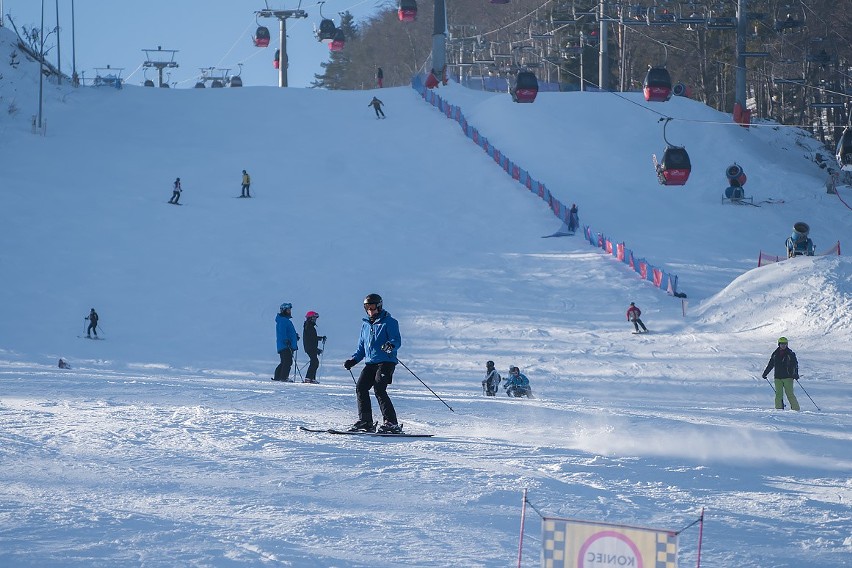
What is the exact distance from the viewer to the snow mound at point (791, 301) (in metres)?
19.7

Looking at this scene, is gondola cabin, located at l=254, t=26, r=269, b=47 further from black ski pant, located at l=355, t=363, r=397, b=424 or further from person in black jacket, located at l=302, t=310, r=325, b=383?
black ski pant, located at l=355, t=363, r=397, b=424

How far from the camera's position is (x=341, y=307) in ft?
80.0

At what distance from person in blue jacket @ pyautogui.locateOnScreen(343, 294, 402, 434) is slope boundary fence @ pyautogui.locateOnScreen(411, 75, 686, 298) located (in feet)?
53.7

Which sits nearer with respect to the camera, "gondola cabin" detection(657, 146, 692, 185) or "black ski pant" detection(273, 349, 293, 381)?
"black ski pant" detection(273, 349, 293, 381)

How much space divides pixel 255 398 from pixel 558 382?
808 centimetres

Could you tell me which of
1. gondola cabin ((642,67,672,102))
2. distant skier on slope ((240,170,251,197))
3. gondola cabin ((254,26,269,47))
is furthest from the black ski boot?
gondola cabin ((254,26,269,47))

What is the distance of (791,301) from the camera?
2080 cm

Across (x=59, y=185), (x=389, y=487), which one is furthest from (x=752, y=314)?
(x=59, y=185)

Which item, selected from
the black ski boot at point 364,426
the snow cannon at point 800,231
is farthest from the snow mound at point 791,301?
the black ski boot at point 364,426

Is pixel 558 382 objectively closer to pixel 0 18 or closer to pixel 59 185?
pixel 59 185

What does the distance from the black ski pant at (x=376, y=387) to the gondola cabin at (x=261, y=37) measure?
50.8 metres

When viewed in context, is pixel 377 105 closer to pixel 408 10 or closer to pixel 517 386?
→ pixel 408 10

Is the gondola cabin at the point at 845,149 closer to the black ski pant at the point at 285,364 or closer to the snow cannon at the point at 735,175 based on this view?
the black ski pant at the point at 285,364

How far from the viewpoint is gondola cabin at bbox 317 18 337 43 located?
52062mm
